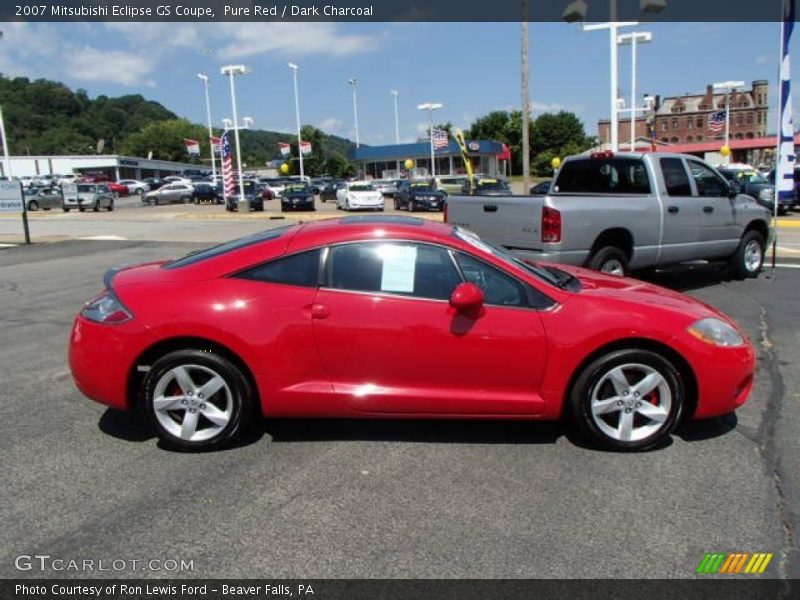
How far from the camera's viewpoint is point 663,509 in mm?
3424

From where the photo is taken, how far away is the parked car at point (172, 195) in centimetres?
5153

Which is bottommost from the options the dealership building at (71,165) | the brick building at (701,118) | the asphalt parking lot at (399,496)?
the asphalt parking lot at (399,496)

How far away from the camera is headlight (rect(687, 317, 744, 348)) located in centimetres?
405

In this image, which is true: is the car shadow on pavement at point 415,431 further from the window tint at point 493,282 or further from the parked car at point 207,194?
the parked car at point 207,194

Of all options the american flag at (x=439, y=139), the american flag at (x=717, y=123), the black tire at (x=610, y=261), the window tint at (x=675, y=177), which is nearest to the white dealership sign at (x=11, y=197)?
the black tire at (x=610, y=261)

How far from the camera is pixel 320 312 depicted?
13.1 feet

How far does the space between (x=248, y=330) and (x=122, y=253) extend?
13.3 m

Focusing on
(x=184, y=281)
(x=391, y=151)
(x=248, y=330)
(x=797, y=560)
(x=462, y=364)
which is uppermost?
(x=391, y=151)

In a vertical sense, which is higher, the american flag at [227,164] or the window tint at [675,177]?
the american flag at [227,164]

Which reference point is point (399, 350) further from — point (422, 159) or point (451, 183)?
point (422, 159)

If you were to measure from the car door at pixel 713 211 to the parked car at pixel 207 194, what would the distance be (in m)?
41.8

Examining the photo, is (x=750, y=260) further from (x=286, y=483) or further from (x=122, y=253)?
(x=122, y=253)

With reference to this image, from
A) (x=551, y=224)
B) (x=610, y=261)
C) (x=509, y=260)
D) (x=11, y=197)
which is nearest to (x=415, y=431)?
(x=509, y=260)

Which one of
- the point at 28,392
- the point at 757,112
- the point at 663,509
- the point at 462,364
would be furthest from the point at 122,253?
the point at 757,112
